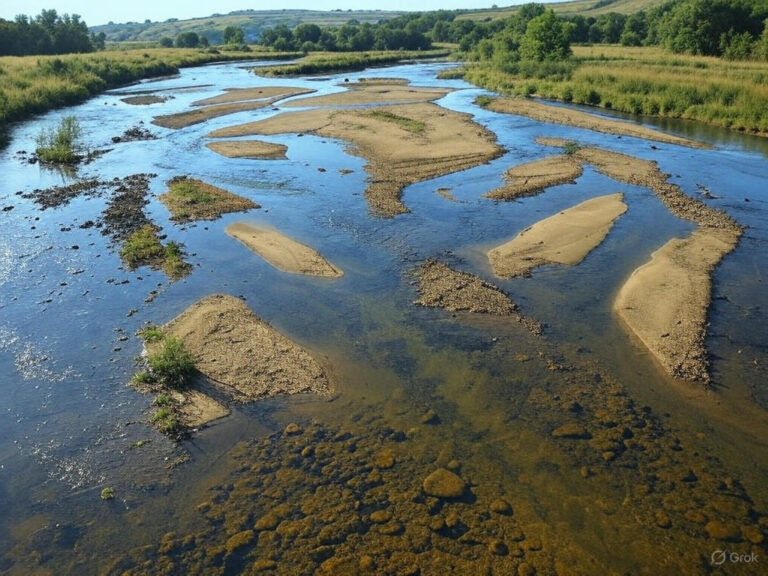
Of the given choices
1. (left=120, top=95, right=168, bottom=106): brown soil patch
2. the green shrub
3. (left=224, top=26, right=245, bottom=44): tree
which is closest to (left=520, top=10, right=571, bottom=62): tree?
(left=120, top=95, right=168, bottom=106): brown soil patch

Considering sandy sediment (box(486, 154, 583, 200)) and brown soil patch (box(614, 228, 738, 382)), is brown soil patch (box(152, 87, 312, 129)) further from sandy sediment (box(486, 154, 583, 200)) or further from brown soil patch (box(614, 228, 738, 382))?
brown soil patch (box(614, 228, 738, 382))

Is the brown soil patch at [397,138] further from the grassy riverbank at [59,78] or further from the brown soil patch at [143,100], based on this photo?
the grassy riverbank at [59,78]

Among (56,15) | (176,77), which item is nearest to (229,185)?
(176,77)

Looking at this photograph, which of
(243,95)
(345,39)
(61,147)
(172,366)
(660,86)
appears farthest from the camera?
(345,39)

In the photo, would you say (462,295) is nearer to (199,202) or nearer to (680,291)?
(680,291)

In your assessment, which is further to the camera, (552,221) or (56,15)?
(56,15)

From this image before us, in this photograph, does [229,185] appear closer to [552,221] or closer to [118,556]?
[552,221]

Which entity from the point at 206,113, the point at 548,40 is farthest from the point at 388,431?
the point at 548,40
